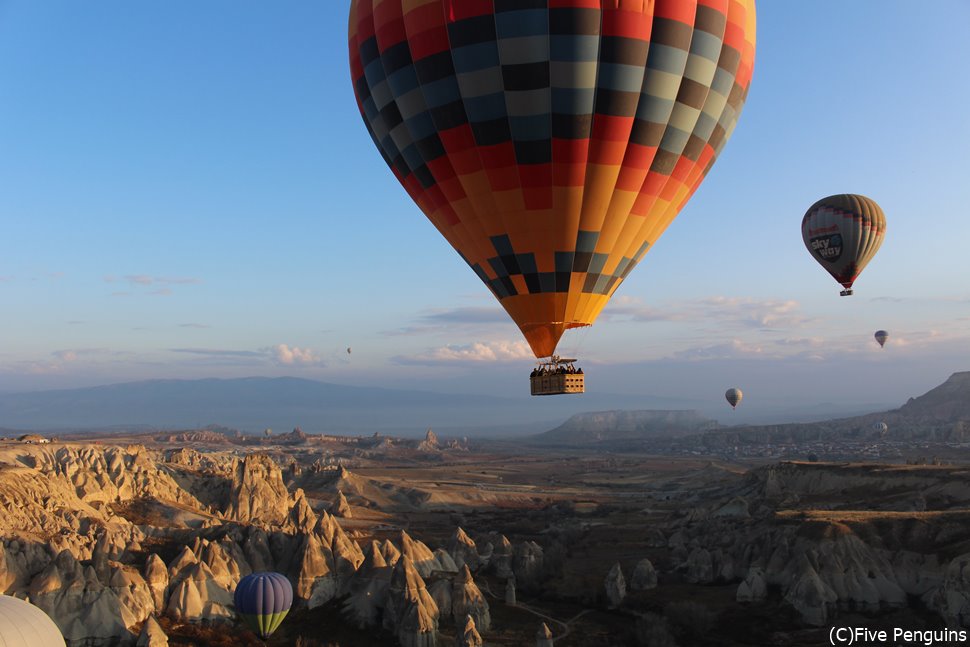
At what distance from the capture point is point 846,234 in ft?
258

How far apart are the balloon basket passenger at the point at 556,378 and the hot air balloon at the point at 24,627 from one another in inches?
911

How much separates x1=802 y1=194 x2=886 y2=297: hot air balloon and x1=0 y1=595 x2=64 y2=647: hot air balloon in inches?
2966

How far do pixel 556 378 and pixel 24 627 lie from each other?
2449cm

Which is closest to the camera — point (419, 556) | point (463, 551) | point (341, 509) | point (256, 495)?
Result: point (419, 556)

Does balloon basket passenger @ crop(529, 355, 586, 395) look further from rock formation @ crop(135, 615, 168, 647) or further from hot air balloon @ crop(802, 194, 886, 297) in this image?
hot air balloon @ crop(802, 194, 886, 297)

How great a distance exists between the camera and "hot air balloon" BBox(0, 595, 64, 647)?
99.4 feet

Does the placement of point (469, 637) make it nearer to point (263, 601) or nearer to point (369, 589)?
point (369, 589)

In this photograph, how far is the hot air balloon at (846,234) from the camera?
78438 mm

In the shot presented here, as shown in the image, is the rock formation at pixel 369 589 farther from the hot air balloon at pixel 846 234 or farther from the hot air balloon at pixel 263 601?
the hot air balloon at pixel 846 234

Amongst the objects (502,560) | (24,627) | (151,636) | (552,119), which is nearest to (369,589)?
(151,636)

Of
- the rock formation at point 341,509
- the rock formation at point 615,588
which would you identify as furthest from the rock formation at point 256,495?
the rock formation at point 615,588

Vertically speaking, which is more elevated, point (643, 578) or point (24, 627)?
point (24, 627)

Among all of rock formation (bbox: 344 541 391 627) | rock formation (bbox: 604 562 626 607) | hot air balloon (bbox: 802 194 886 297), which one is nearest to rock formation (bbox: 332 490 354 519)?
rock formation (bbox: 344 541 391 627)

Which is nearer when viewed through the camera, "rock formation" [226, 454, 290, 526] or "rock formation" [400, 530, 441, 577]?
"rock formation" [400, 530, 441, 577]
